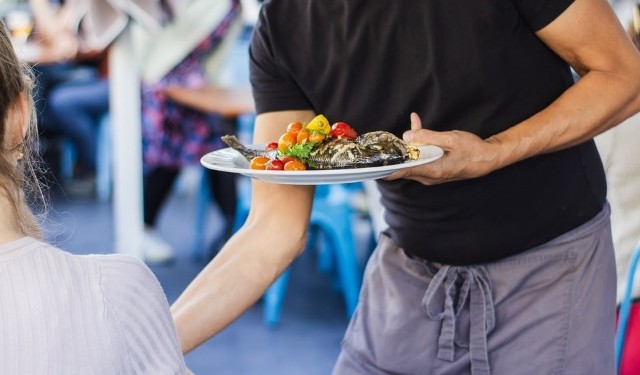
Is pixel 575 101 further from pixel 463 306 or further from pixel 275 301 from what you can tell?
pixel 275 301

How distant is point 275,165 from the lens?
126 cm

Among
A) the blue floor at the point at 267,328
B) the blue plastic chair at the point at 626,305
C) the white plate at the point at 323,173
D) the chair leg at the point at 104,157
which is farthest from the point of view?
the chair leg at the point at 104,157

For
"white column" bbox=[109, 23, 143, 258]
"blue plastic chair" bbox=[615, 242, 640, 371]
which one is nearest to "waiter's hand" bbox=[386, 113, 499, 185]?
"blue plastic chair" bbox=[615, 242, 640, 371]

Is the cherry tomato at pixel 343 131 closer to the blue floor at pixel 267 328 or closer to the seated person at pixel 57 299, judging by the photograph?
the seated person at pixel 57 299

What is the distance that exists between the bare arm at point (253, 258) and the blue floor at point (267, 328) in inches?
45.5

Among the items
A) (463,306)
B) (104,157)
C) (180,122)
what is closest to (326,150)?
(463,306)

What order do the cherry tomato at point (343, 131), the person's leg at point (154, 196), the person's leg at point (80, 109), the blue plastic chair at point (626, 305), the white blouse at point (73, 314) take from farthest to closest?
the person's leg at point (80, 109) < the person's leg at point (154, 196) < the blue plastic chair at point (626, 305) < the cherry tomato at point (343, 131) < the white blouse at point (73, 314)

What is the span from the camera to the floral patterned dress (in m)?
4.32

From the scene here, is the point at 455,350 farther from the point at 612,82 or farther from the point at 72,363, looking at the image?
the point at 72,363

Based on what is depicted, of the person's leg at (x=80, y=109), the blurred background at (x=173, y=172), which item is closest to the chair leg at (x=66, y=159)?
the blurred background at (x=173, y=172)

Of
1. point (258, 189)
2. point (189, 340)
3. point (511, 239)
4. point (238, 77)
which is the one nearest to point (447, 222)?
point (511, 239)

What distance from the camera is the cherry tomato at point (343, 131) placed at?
4.42 ft

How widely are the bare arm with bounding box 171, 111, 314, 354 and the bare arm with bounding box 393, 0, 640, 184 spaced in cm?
30

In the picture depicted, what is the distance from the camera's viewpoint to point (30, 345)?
952 mm
